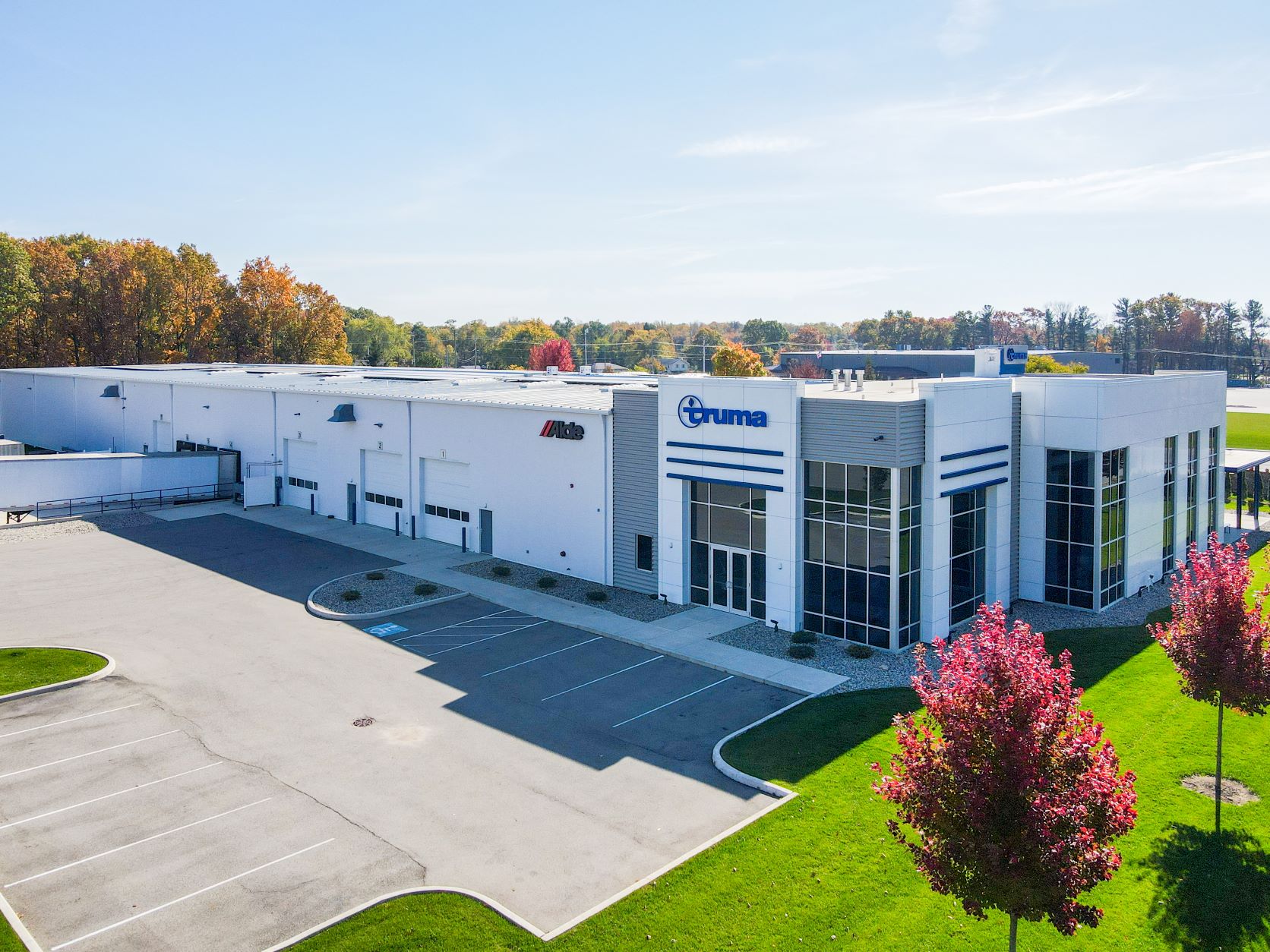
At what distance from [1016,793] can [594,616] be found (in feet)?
64.6

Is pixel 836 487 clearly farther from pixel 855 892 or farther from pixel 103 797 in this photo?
pixel 103 797

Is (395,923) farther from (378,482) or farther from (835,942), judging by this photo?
(378,482)

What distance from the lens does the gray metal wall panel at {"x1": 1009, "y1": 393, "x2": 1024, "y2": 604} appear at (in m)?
30.3

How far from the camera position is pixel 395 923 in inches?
533

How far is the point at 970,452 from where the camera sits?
91.0ft

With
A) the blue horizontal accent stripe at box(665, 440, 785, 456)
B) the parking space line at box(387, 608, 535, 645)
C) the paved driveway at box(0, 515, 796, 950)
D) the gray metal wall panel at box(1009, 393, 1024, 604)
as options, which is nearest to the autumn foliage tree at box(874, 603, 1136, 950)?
the paved driveway at box(0, 515, 796, 950)

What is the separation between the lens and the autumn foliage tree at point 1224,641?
53.3ft

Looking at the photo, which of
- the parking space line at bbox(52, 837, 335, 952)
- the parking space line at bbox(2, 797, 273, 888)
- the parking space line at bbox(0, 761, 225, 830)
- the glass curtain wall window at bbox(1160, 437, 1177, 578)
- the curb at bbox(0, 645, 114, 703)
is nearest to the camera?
the parking space line at bbox(52, 837, 335, 952)

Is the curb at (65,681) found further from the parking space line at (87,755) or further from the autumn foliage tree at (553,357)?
the autumn foliage tree at (553,357)

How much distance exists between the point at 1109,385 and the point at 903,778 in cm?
2229

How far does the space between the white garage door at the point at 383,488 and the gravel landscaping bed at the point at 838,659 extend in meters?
19.8

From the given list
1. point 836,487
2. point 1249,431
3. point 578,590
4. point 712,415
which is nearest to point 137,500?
point 578,590

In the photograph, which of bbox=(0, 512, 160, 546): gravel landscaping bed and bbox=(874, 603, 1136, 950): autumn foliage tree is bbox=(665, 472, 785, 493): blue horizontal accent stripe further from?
bbox=(0, 512, 160, 546): gravel landscaping bed

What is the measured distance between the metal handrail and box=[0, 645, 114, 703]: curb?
927 inches
